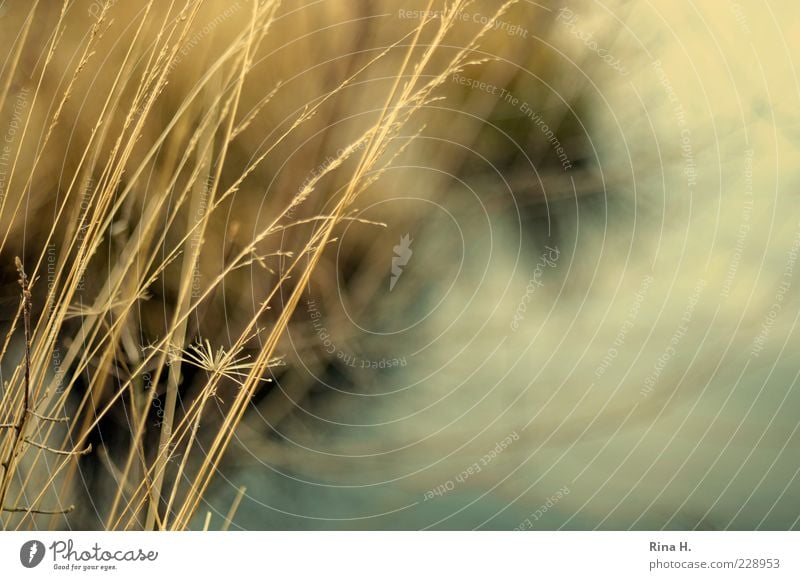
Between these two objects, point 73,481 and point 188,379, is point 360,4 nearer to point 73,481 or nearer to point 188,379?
point 188,379

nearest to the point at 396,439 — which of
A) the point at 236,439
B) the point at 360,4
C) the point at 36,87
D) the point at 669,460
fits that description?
the point at 236,439

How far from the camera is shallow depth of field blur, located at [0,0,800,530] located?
1.18m

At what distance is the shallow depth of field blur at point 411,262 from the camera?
1179 mm

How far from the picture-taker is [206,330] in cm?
120

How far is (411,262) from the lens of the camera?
123cm
